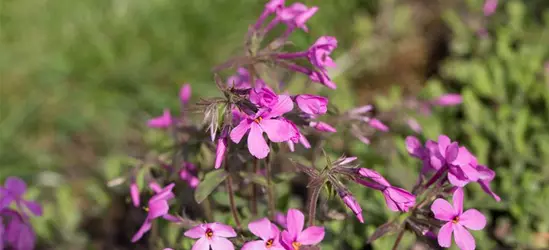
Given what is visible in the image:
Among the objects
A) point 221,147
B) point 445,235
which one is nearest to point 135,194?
point 221,147

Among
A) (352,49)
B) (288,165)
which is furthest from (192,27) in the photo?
(288,165)

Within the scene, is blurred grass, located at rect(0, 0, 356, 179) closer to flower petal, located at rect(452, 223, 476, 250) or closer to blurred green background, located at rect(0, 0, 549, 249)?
blurred green background, located at rect(0, 0, 549, 249)

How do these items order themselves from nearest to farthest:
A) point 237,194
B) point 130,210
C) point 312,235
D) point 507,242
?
1. point 312,235
2. point 237,194
3. point 507,242
4. point 130,210

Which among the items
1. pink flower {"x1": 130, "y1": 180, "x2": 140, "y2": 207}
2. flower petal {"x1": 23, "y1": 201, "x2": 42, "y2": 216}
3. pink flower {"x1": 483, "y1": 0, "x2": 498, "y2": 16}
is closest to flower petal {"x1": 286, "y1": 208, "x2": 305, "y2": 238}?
pink flower {"x1": 130, "y1": 180, "x2": 140, "y2": 207}

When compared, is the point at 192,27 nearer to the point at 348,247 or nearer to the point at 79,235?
the point at 79,235

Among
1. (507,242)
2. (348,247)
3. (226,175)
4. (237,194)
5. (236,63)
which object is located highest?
(236,63)

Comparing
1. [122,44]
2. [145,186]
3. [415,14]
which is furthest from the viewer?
[415,14]
